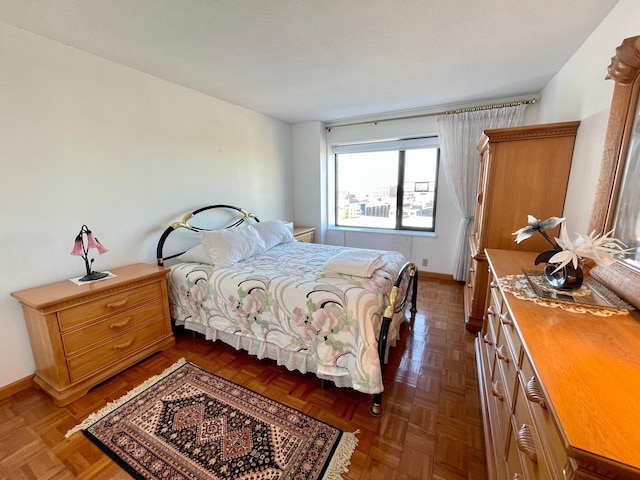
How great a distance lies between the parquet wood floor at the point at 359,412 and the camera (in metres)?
1.34

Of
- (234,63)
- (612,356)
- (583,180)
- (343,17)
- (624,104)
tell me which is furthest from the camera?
(234,63)

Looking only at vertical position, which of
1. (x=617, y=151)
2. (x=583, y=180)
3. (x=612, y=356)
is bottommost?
(x=612, y=356)

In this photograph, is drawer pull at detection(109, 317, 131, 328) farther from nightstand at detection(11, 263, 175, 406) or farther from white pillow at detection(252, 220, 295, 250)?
white pillow at detection(252, 220, 295, 250)

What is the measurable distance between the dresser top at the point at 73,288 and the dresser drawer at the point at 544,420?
236cm

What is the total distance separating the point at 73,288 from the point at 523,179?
341cm

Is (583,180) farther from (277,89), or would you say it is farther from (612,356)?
(277,89)

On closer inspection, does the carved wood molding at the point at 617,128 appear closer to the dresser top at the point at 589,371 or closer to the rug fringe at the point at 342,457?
the dresser top at the point at 589,371

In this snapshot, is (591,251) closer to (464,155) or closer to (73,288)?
(464,155)

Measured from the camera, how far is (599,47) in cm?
169

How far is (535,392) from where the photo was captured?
790 millimetres

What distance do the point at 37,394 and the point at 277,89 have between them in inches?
124

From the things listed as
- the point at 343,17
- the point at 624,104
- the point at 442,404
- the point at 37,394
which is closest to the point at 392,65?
the point at 343,17

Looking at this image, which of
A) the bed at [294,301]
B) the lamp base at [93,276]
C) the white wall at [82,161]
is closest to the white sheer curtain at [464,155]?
the bed at [294,301]

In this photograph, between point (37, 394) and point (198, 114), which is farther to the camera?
point (198, 114)
